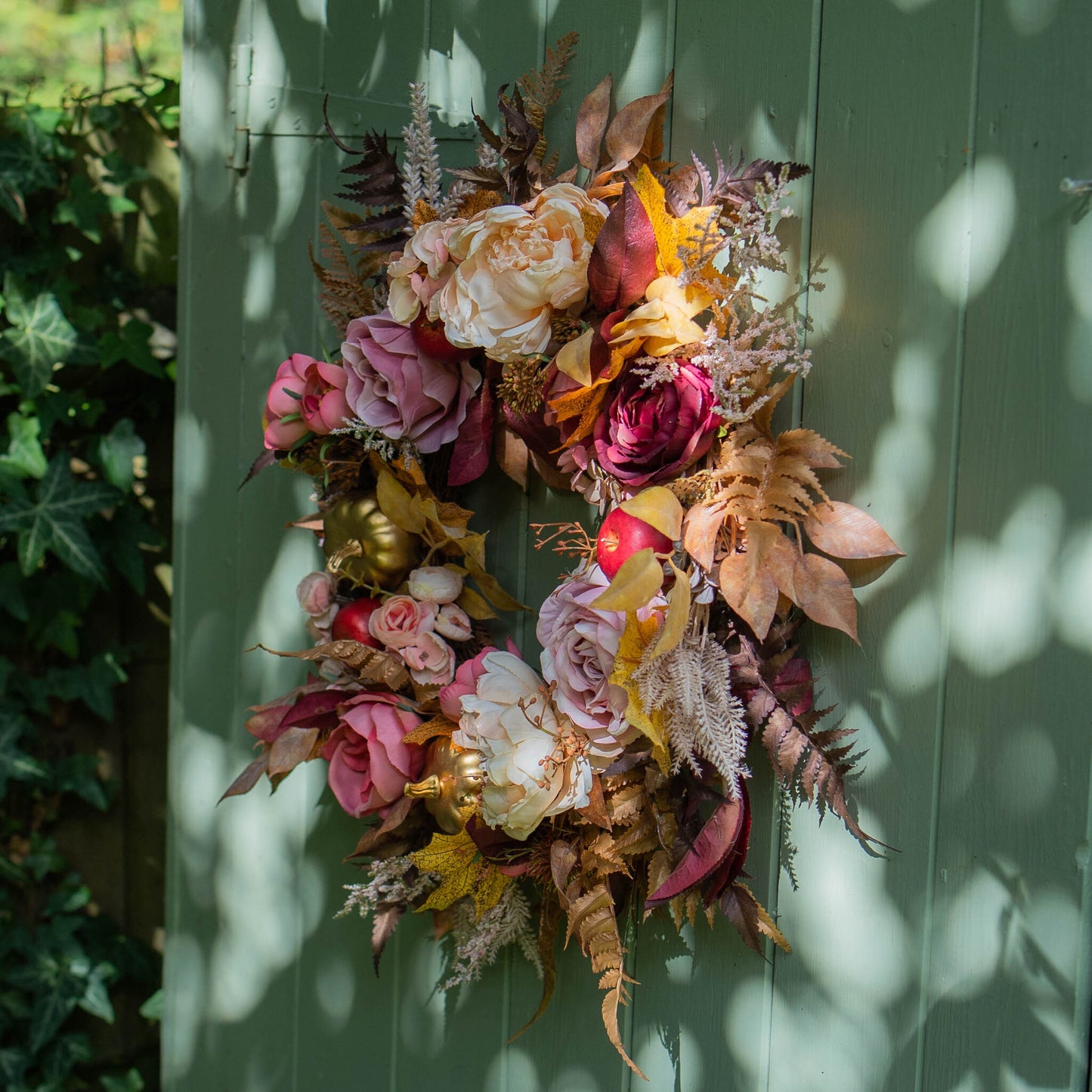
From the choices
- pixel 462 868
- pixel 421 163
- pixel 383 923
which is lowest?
pixel 383 923

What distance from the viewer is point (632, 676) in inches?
31.6

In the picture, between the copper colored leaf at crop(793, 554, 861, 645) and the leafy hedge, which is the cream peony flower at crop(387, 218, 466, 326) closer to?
the copper colored leaf at crop(793, 554, 861, 645)

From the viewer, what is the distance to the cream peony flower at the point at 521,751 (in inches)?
33.4

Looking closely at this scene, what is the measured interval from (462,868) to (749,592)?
41 cm

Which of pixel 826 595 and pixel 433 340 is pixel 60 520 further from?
pixel 826 595

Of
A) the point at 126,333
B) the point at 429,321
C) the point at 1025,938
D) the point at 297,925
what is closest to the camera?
the point at 1025,938

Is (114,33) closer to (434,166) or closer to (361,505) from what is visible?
(434,166)

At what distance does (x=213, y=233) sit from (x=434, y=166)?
18.2 inches

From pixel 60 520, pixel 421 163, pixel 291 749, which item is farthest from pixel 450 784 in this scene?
pixel 60 520

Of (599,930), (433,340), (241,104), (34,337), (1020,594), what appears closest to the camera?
(1020,594)

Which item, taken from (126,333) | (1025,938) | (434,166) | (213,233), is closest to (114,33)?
(126,333)

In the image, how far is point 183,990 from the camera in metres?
1.34

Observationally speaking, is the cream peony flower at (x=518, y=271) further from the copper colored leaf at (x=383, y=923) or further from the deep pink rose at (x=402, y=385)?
the copper colored leaf at (x=383, y=923)

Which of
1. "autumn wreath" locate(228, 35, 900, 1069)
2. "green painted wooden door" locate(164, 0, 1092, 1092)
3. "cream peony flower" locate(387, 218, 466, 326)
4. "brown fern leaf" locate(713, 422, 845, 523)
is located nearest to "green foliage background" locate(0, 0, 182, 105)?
"green painted wooden door" locate(164, 0, 1092, 1092)
